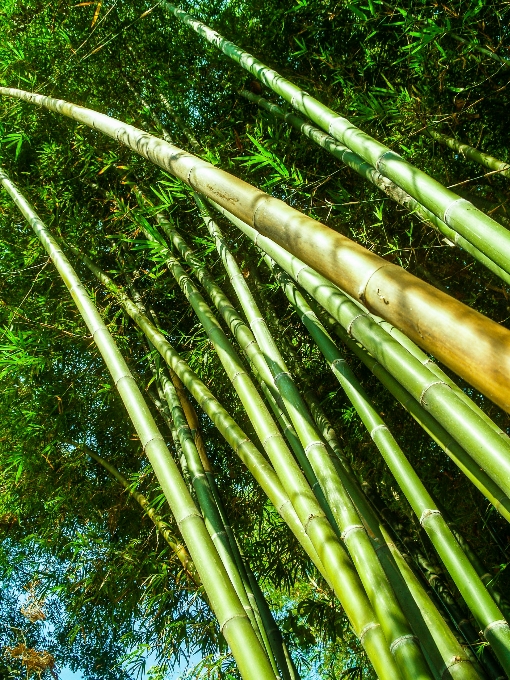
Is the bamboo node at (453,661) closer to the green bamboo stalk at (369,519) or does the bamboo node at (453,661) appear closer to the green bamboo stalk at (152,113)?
the green bamboo stalk at (369,519)

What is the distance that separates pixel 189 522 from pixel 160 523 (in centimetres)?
141

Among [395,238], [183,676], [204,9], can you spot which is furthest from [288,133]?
[183,676]

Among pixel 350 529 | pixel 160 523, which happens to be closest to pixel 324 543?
pixel 350 529

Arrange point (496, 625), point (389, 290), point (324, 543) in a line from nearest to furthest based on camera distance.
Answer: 1. point (389, 290)
2. point (496, 625)
3. point (324, 543)

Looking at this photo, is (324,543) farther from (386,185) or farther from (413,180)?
(386,185)

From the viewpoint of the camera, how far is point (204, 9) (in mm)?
3412

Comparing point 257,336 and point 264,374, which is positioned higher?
point 257,336

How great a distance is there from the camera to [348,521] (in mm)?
1511

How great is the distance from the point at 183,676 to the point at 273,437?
162 centimetres

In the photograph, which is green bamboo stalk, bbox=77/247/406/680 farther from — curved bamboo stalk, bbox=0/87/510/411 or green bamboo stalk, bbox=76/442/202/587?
green bamboo stalk, bbox=76/442/202/587

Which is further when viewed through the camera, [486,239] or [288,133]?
[288,133]

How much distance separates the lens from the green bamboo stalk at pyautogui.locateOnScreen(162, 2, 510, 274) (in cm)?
109

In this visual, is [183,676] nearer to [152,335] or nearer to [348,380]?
[152,335]

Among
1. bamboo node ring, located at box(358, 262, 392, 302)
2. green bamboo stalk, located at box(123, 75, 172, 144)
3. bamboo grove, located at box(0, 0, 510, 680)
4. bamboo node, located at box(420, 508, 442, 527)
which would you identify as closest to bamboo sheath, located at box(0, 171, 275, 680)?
bamboo grove, located at box(0, 0, 510, 680)
